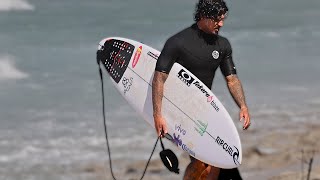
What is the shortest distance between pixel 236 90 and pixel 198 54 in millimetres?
545

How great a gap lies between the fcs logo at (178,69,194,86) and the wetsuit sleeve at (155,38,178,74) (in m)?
0.27

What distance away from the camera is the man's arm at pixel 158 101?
29.9ft

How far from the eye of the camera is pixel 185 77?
31.0 feet

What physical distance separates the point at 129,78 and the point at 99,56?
751 mm

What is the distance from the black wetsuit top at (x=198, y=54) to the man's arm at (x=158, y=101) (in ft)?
0.26

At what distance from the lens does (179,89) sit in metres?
9.71

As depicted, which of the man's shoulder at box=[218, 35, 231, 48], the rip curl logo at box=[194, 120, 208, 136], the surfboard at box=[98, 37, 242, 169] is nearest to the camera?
the man's shoulder at box=[218, 35, 231, 48]

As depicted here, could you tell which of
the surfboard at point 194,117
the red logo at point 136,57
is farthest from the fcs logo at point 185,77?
Result: the red logo at point 136,57

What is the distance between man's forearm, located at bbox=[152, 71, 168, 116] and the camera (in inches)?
360

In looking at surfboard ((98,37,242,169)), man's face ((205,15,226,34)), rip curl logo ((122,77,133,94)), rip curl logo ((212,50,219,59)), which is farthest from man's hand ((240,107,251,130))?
rip curl logo ((122,77,133,94))

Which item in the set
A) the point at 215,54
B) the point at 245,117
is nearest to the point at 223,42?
the point at 215,54

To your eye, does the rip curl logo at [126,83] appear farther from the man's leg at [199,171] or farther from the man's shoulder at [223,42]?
the man's shoulder at [223,42]

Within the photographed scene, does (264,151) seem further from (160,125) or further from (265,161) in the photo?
(160,125)

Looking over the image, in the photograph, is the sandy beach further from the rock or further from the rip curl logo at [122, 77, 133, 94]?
the rip curl logo at [122, 77, 133, 94]
